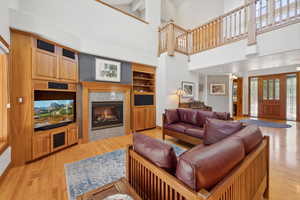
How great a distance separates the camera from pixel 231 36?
408cm

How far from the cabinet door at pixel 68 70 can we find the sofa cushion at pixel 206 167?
316cm

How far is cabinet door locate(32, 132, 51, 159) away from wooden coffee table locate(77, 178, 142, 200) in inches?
87.1

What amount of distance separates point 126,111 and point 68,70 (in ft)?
6.32

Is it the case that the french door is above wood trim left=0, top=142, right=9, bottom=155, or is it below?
above

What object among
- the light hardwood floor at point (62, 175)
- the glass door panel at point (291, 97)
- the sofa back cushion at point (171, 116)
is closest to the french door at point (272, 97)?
the glass door panel at point (291, 97)

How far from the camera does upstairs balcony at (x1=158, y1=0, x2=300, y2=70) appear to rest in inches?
119

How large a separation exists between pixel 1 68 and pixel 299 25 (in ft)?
18.9

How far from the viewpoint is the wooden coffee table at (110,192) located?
3.07 feet

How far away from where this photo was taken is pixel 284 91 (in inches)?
243

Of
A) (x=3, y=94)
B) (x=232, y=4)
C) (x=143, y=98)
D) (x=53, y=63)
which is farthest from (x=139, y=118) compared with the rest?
(x=232, y=4)

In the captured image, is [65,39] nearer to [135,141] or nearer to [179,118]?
[135,141]

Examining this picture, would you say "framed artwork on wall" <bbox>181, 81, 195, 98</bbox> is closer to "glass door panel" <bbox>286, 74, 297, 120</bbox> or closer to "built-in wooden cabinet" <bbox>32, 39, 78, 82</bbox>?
"built-in wooden cabinet" <bbox>32, 39, 78, 82</bbox>

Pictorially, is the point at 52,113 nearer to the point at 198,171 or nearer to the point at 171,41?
the point at 198,171

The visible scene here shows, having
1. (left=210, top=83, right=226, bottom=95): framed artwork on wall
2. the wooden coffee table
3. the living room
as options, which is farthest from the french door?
the wooden coffee table
